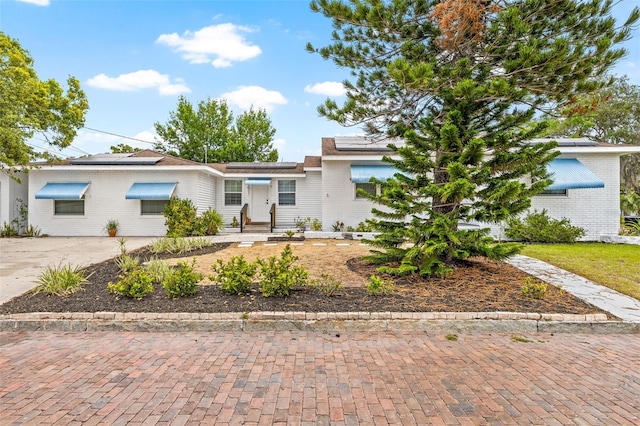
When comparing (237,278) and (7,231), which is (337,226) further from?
(7,231)

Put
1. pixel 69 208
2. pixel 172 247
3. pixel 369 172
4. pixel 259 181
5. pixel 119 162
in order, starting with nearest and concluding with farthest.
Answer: pixel 172 247 < pixel 369 172 < pixel 119 162 < pixel 69 208 < pixel 259 181

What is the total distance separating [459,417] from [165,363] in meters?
A: 2.92

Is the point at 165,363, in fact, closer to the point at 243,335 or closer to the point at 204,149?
the point at 243,335

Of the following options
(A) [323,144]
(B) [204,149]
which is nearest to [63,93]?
(A) [323,144]

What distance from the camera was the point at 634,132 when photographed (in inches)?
926

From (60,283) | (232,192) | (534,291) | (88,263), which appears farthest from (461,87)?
(232,192)

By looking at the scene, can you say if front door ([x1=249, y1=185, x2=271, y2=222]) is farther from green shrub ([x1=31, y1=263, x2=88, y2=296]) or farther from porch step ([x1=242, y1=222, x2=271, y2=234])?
green shrub ([x1=31, y1=263, x2=88, y2=296])

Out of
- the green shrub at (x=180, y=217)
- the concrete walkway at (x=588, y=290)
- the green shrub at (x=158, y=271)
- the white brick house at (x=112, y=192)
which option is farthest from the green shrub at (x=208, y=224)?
the concrete walkway at (x=588, y=290)

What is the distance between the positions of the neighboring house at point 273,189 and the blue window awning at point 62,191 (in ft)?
0.13

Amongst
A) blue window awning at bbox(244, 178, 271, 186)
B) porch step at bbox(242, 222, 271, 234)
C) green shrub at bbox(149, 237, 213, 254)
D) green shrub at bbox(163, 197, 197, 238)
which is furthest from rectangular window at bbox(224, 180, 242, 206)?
green shrub at bbox(149, 237, 213, 254)

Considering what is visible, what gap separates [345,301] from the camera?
5086mm

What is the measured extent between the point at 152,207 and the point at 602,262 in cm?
1647

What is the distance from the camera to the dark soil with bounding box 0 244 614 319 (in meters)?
4.78

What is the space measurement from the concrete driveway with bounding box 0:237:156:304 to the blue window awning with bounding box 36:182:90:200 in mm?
2193
